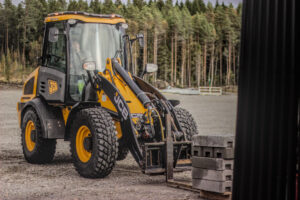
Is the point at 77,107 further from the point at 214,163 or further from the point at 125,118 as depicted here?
the point at 214,163

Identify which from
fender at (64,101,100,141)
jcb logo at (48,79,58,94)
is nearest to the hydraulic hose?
fender at (64,101,100,141)

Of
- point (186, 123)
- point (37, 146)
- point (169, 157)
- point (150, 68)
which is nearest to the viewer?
point (169, 157)

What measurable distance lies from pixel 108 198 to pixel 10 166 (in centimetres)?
360

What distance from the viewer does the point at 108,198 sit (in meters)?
7.04

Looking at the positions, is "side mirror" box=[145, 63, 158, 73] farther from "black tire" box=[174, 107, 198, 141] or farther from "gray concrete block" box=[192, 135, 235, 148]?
"gray concrete block" box=[192, 135, 235, 148]

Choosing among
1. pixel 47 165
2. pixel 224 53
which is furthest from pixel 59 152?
pixel 224 53

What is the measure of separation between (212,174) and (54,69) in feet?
14.7

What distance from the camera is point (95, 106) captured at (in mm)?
9383

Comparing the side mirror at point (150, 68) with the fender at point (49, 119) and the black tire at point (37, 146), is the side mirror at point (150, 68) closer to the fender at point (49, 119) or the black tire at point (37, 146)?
the fender at point (49, 119)

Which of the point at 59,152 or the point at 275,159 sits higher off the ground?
the point at 275,159

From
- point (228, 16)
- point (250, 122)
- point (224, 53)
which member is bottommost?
point (250, 122)

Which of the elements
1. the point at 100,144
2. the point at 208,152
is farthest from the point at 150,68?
the point at 208,152

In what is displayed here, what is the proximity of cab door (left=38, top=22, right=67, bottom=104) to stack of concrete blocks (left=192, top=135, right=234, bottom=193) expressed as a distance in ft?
12.1

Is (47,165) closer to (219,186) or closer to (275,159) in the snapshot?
(219,186)
